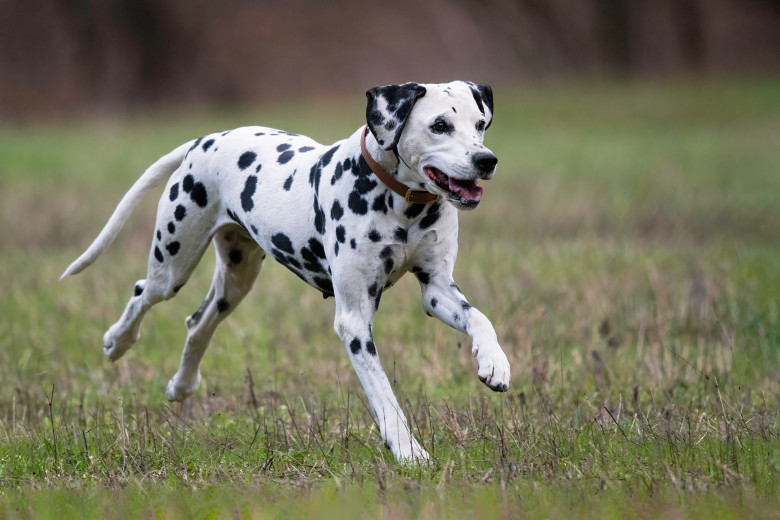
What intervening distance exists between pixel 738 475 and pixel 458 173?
184 centimetres

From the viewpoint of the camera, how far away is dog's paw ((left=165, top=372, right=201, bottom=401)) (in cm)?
716

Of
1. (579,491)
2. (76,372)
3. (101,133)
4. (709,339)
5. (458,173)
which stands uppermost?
(458,173)

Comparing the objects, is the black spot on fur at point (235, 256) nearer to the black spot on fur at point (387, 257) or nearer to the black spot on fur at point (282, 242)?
the black spot on fur at point (282, 242)

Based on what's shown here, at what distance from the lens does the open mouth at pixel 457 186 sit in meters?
5.07

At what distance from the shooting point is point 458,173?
5.04 metres

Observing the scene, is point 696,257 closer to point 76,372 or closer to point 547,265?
point 547,265

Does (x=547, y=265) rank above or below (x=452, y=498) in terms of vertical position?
below

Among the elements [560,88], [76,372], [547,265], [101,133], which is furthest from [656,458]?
[560,88]

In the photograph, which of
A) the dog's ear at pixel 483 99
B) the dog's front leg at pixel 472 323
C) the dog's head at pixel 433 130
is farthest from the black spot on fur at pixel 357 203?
the dog's ear at pixel 483 99

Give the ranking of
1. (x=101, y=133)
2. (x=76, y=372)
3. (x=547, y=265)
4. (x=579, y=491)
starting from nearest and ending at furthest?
(x=579, y=491), (x=76, y=372), (x=547, y=265), (x=101, y=133)

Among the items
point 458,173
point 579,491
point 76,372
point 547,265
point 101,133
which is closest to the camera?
point 579,491

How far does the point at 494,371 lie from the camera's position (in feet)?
16.3

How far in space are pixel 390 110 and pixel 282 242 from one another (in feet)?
3.68

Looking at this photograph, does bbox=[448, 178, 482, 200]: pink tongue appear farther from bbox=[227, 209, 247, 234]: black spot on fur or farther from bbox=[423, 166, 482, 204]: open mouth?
bbox=[227, 209, 247, 234]: black spot on fur
